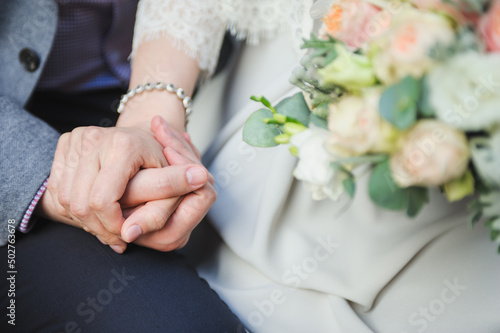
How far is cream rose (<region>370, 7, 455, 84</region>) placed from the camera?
331mm

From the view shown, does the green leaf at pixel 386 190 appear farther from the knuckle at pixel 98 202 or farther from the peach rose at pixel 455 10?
the knuckle at pixel 98 202

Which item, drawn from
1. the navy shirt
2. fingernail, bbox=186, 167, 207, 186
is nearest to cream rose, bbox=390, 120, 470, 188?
fingernail, bbox=186, 167, 207, 186

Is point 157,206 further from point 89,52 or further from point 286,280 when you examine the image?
point 89,52

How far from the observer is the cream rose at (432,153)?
1.07ft

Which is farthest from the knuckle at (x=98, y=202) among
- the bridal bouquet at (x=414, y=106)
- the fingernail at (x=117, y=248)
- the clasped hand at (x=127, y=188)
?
the bridal bouquet at (x=414, y=106)

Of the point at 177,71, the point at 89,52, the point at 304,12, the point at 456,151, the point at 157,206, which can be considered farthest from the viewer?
the point at 89,52

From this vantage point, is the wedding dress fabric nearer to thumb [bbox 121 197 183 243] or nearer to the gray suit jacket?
thumb [bbox 121 197 183 243]

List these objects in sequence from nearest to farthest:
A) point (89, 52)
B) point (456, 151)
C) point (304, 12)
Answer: point (456, 151), point (304, 12), point (89, 52)

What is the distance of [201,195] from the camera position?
69 cm

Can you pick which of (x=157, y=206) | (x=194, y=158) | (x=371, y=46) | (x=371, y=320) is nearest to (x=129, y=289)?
(x=157, y=206)

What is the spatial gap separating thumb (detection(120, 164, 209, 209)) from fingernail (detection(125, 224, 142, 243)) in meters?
0.05

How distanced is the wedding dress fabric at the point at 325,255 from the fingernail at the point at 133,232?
0.60 feet

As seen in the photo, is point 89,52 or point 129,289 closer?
point 129,289

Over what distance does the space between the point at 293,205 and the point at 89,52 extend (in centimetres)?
65
